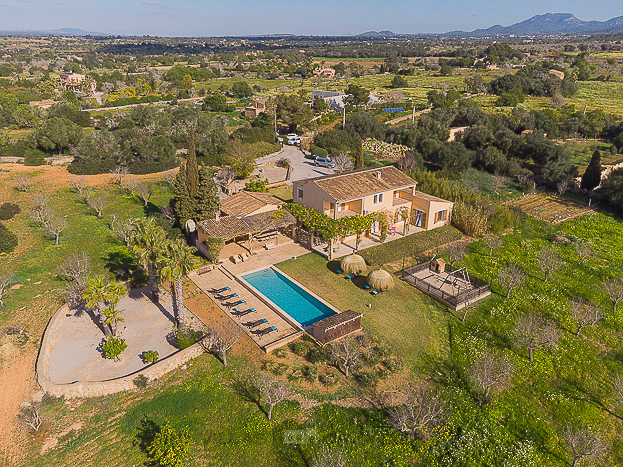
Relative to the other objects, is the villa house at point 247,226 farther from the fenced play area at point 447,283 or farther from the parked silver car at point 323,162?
the parked silver car at point 323,162

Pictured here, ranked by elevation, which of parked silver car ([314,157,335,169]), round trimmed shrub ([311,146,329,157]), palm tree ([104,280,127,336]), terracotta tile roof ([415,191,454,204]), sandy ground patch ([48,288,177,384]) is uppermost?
palm tree ([104,280,127,336])

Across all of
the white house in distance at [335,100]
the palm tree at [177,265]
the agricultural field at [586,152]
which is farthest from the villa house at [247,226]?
the white house in distance at [335,100]

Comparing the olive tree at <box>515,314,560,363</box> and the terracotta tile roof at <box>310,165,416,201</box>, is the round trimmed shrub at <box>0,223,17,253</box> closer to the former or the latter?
the terracotta tile roof at <box>310,165,416,201</box>

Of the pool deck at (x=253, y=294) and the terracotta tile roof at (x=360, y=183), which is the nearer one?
the pool deck at (x=253, y=294)

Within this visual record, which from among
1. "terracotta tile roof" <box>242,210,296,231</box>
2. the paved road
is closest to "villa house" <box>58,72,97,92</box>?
the paved road

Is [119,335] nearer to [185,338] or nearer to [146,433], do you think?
[185,338]

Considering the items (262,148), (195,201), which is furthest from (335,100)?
(195,201)
